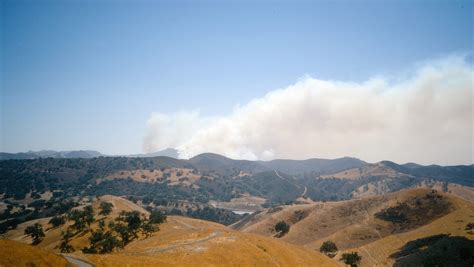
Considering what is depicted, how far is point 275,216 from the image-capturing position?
18212 centimetres

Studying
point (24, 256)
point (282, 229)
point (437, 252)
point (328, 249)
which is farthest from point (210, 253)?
point (282, 229)

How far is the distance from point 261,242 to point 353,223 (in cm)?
9436

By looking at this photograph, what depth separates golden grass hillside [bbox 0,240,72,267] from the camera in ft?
96.4

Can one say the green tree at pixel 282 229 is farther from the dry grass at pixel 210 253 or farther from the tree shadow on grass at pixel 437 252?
the dry grass at pixel 210 253

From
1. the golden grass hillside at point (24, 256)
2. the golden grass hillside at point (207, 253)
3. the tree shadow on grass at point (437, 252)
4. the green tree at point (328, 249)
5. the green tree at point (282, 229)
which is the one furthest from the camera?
the green tree at point (282, 229)

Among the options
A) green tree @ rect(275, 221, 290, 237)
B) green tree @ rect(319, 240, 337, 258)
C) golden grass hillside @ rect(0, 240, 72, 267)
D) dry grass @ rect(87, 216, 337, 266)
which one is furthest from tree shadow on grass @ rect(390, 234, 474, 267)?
golden grass hillside @ rect(0, 240, 72, 267)

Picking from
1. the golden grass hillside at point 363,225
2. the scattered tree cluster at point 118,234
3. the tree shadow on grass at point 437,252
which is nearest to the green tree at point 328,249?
the golden grass hillside at point 363,225

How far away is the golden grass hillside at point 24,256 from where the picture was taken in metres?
29.4

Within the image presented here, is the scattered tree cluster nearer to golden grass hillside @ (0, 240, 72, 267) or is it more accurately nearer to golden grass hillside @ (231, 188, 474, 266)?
golden grass hillside @ (0, 240, 72, 267)

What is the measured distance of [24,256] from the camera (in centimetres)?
3072

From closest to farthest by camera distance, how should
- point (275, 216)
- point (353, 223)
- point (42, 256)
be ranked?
point (42, 256) → point (353, 223) → point (275, 216)

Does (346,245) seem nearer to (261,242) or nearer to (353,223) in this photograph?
(353,223)

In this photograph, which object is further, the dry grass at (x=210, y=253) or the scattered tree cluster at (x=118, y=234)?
the scattered tree cluster at (x=118, y=234)

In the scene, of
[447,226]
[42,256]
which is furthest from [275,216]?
[42,256]
